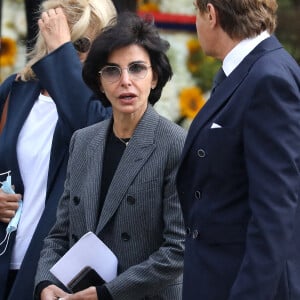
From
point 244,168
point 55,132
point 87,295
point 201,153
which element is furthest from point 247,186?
point 55,132

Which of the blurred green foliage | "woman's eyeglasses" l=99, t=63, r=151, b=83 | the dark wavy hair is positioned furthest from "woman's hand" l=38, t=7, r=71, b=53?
the blurred green foliage

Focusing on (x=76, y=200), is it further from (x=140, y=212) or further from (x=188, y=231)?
(x=188, y=231)

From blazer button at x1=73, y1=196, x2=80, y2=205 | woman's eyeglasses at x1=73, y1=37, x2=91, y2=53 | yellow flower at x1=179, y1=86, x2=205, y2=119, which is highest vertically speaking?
woman's eyeglasses at x1=73, y1=37, x2=91, y2=53

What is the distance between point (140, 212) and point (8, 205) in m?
0.74

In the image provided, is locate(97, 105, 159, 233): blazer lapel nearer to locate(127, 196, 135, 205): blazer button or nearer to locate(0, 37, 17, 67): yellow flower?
locate(127, 196, 135, 205): blazer button

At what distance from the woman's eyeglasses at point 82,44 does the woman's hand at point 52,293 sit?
1078mm

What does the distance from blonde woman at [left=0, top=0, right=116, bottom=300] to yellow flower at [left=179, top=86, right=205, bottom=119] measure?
12.1 feet

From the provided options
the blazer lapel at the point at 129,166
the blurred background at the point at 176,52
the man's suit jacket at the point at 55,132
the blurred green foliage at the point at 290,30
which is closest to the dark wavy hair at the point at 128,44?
the man's suit jacket at the point at 55,132

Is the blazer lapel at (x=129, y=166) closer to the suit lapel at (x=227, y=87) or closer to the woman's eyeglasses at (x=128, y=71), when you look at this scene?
the woman's eyeglasses at (x=128, y=71)

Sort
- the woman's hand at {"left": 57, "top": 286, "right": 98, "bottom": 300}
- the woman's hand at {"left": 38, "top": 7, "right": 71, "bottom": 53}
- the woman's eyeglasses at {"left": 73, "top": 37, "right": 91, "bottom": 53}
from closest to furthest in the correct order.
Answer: the woman's hand at {"left": 57, "top": 286, "right": 98, "bottom": 300} → the woman's hand at {"left": 38, "top": 7, "right": 71, "bottom": 53} → the woman's eyeglasses at {"left": 73, "top": 37, "right": 91, "bottom": 53}

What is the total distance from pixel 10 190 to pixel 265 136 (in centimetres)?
144

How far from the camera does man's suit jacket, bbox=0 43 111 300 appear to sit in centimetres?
374

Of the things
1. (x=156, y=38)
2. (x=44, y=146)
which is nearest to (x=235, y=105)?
(x=156, y=38)

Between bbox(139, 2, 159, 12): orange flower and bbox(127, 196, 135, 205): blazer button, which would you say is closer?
bbox(127, 196, 135, 205): blazer button
